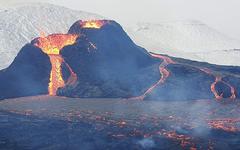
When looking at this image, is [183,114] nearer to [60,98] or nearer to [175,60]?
[60,98]

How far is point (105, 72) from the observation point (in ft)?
456

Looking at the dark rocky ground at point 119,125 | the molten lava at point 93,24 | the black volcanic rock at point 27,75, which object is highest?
the molten lava at point 93,24

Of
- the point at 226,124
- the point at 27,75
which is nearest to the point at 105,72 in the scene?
the point at 27,75

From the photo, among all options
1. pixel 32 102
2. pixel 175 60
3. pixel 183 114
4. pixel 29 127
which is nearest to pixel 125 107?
pixel 183 114

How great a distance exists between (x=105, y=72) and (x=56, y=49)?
24429 mm

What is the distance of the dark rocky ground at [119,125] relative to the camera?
6401 cm

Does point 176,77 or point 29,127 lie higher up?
point 176,77

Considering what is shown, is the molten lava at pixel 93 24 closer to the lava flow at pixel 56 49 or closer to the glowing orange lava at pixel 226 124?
the lava flow at pixel 56 49

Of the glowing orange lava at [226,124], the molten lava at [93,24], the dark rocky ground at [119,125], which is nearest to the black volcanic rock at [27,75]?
the molten lava at [93,24]

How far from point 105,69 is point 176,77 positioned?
22.5 meters

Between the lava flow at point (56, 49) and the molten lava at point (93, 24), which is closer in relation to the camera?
the lava flow at point (56, 49)

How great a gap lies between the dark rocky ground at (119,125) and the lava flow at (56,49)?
26.3 meters

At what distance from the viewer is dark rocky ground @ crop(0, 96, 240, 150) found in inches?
2520

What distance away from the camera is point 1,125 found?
255 feet
